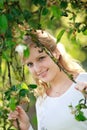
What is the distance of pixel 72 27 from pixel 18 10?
249mm

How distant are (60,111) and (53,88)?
246 millimetres

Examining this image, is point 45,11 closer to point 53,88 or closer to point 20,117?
point 20,117

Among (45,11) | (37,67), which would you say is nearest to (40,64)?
(37,67)

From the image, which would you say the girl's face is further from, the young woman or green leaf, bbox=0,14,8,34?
green leaf, bbox=0,14,8,34

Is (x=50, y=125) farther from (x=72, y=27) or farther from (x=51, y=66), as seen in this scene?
(x=72, y=27)

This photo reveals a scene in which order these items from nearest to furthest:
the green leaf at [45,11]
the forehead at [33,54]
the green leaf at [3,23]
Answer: the green leaf at [3,23] < the green leaf at [45,11] < the forehead at [33,54]

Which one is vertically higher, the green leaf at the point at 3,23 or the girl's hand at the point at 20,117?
the green leaf at the point at 3,23

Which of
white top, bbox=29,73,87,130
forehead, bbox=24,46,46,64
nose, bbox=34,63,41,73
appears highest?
forehead, bbox=24,46,46,64

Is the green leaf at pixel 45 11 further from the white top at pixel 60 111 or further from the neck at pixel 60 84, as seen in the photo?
the neck at pixel 60 84

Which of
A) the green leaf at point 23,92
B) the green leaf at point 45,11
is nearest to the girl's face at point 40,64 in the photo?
the green leaf at point 45,11

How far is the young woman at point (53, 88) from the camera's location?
2.97m

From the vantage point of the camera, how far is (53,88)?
3.32 metres

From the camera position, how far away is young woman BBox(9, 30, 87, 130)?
2969 millimetres

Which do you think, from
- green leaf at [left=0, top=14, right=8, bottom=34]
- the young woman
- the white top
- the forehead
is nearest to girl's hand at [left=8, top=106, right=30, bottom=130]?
the young woman
